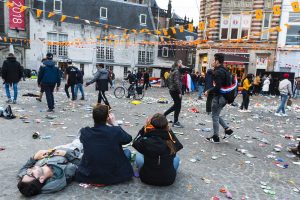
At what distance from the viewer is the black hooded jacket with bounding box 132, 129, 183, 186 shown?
12.9 ft

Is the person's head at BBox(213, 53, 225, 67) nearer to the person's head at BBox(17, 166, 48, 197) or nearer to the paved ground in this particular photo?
the paved ground

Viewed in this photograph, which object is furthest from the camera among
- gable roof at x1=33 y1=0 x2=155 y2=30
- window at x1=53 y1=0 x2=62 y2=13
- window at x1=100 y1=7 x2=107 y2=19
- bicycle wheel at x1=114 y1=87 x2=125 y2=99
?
window at x1=100 y1=7 x2=107 y2=19

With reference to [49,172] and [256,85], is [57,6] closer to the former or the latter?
[256,85]

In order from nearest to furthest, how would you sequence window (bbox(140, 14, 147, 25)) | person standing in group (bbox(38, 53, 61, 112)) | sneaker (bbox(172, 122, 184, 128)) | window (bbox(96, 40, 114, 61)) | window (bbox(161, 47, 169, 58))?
1. sneaker (bbox(172, 122, 184, 128))
2. person standing in group (bbox(38, 53, 61, 112))
3. window (bbox(96, 40, 114, 61))
4. window (bbox(140, 14, 147, 25))
5. window (bbox(161, 47, 169, 58))

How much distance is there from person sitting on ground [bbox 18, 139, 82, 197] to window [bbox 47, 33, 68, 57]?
127 feet

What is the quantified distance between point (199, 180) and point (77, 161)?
2.09 m

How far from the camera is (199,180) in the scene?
459 centimetres

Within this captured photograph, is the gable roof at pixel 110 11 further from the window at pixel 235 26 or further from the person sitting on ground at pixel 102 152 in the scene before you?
the person sitting on ground at pixel 102 152

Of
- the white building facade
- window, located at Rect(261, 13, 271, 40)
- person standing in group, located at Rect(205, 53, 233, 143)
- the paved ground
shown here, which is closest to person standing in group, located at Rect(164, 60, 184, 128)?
the paved ground

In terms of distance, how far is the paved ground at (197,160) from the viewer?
159 inches

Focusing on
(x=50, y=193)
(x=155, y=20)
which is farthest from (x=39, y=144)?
(x=155, y=20)

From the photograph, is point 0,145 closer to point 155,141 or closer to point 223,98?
point 155,141

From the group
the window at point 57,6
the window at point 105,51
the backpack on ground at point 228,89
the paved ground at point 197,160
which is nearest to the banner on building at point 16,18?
the window at point 57,6

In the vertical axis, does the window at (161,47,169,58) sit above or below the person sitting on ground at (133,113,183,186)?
above
